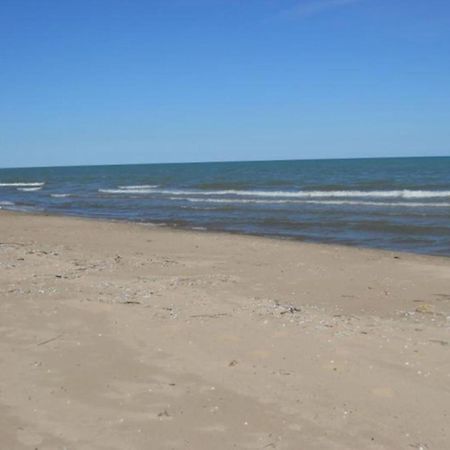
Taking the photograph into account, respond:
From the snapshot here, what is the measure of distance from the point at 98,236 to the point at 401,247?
26.6 feet

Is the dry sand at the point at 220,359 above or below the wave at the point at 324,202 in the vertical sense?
below

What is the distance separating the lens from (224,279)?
29.7 feet

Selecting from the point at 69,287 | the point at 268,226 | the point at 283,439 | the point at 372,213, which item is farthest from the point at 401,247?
the point at 283,439

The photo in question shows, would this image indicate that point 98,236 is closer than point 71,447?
No

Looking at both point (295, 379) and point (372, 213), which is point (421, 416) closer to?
point (295, 379)

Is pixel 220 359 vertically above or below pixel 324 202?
below

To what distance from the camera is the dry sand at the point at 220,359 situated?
3736 mm

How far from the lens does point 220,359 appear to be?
16.3 feet

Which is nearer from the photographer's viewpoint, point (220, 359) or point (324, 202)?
point (220, 359)

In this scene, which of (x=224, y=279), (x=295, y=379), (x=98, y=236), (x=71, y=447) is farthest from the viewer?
(x=98, y=236)

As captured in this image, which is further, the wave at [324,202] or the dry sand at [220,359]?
the wave at [324,202]

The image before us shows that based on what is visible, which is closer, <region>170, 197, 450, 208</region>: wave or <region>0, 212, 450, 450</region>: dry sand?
<region>0, 212, 450, 450</region>: dry sand

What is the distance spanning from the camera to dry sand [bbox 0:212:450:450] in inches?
147

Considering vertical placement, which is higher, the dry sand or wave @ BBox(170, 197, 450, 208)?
wave @ BBox(170, 197, 450, 208)
